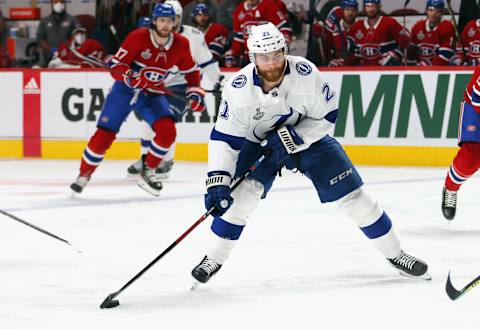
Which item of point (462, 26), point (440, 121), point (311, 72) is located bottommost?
point (440, 121)

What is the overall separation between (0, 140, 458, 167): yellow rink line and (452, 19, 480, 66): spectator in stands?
3.21 ft

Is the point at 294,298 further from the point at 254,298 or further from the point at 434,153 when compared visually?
the point at 434,153

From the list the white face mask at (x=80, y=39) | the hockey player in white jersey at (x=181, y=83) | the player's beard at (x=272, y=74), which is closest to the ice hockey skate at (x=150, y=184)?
the hockey player in white jersey at (x=181, y=83)

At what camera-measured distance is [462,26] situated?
9.59 metres

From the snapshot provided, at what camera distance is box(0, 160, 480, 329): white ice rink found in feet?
10.5

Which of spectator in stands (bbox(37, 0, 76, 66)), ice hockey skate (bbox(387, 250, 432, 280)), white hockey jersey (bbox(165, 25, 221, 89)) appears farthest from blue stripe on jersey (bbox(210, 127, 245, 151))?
spectator in stands (bbox(37, 0, 76, 66))

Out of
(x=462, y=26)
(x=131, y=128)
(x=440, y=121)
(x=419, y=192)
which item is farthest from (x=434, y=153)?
(x=131, y=128)

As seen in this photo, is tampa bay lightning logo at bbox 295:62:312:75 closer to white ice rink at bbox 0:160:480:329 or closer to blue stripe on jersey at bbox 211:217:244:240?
blue stripe on jersey at bbox 211:217:244:240

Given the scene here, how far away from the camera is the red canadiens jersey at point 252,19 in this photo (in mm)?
9789

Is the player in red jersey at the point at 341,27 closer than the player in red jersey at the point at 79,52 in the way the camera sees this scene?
Yes

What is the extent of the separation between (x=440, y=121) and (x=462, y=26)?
110cm

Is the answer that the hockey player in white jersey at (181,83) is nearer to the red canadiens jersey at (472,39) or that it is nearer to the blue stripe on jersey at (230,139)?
the red canadiens jersey at (472,39)

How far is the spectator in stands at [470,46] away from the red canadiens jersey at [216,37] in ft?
7.34

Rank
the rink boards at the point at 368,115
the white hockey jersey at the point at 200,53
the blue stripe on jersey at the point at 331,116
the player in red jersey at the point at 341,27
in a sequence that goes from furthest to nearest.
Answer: the player in red jersey at the point at 341,27 < the rink boards at the point at 368,115 < the white hockey jersey at the point at 200,53 < the blue stripe on jersey at the point at 331,116
